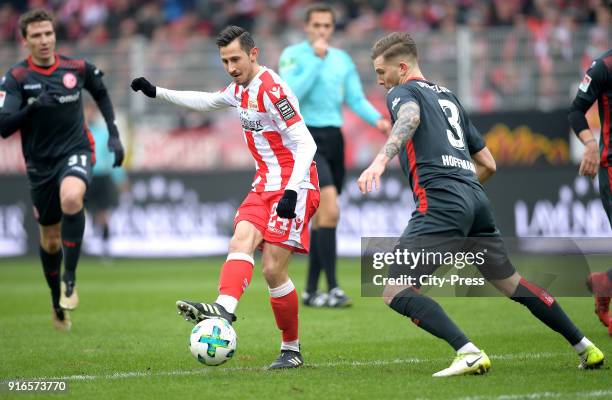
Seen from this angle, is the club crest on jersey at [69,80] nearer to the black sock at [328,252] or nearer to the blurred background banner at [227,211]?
the black sock at [328,252]

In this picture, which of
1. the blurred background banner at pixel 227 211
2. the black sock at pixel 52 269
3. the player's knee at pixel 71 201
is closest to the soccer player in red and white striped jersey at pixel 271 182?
the player's knee at pixel 71 201

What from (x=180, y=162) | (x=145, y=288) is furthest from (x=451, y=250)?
(x=180, y=162)

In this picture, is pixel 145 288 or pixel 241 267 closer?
pixel 241 267

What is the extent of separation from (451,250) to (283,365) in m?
1.44

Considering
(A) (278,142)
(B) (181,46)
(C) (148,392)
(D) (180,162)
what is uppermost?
(B) (181,46)

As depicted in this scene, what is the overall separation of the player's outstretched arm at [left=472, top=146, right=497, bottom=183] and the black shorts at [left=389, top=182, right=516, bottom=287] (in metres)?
0.46

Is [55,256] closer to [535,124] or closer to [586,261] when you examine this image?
[586,261]

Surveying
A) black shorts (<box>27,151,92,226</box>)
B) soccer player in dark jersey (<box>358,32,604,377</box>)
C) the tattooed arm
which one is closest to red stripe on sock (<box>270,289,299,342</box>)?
soccer player in dark jersey (<box>358,32,604,377</box>)

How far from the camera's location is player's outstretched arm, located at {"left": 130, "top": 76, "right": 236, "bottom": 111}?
23.0ft

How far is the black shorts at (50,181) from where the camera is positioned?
9.21 metres

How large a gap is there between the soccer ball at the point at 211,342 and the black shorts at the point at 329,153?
467 centimetres

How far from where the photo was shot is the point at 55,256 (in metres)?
9.35

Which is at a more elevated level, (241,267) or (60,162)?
(60,162)

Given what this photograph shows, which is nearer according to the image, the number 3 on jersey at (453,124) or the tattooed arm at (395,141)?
the tattooed arm at (395,141)
